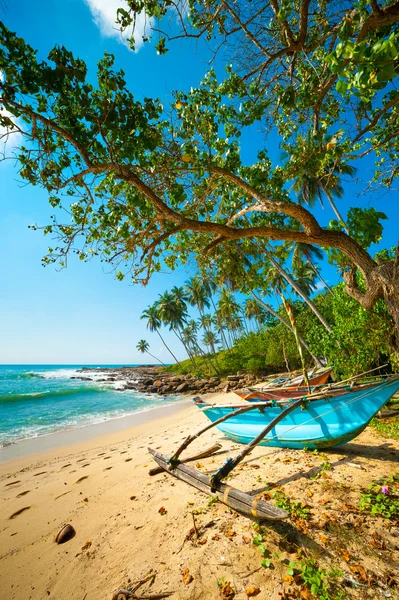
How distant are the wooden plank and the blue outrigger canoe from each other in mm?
1184

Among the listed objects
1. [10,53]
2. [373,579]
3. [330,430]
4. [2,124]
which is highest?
[10,53]

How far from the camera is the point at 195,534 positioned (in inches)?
118

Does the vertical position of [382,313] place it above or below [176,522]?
above

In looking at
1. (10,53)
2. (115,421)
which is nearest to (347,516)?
(10,53)

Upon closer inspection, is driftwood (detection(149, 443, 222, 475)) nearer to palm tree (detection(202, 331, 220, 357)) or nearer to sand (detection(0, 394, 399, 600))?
sand (detection(0, 394, 399, 600))

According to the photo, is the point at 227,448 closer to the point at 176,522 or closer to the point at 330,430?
the point at 330,430

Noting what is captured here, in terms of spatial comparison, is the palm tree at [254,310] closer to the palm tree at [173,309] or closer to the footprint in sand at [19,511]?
the palm tree at [173,309]

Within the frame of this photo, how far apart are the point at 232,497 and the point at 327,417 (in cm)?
256

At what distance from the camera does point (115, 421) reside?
14.7m

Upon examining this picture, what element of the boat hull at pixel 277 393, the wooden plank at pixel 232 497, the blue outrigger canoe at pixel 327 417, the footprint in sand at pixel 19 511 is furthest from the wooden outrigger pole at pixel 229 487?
the boat hull at pixel 277 393

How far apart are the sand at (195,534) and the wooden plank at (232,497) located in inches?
7.2

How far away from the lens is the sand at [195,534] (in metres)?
2.38

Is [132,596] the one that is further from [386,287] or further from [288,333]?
[288,333]

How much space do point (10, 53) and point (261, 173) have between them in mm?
3673
